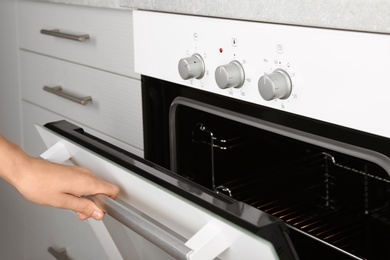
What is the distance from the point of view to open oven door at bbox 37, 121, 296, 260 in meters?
0.85

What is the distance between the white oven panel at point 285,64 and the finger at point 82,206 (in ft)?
0.90

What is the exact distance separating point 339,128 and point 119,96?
688mm

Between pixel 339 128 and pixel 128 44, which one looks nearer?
pixel 339 128

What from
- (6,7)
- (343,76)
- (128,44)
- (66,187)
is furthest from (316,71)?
(6,7)

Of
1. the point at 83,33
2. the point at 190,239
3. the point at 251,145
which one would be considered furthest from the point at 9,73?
the point at 190,239

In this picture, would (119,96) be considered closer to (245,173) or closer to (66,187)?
(245,173)

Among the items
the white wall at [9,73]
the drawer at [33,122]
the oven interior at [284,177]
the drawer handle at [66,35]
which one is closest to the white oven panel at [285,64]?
the oven interior at [284,177]

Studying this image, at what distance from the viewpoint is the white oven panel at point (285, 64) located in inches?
35.9

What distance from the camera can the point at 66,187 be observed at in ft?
3.53

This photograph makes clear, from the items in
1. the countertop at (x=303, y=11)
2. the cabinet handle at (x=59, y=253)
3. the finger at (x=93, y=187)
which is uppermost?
the countertop at (x=303, y=11)

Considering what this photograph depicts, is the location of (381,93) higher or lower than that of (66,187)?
higher

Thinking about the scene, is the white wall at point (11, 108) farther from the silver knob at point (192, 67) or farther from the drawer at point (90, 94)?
the silver knob at point (192, 67)

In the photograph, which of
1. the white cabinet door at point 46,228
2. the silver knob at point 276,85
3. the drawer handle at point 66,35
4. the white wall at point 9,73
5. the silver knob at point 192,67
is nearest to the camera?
the silver knob at point 276,85

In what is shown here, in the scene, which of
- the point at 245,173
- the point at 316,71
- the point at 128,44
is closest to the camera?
the point at 316,71
